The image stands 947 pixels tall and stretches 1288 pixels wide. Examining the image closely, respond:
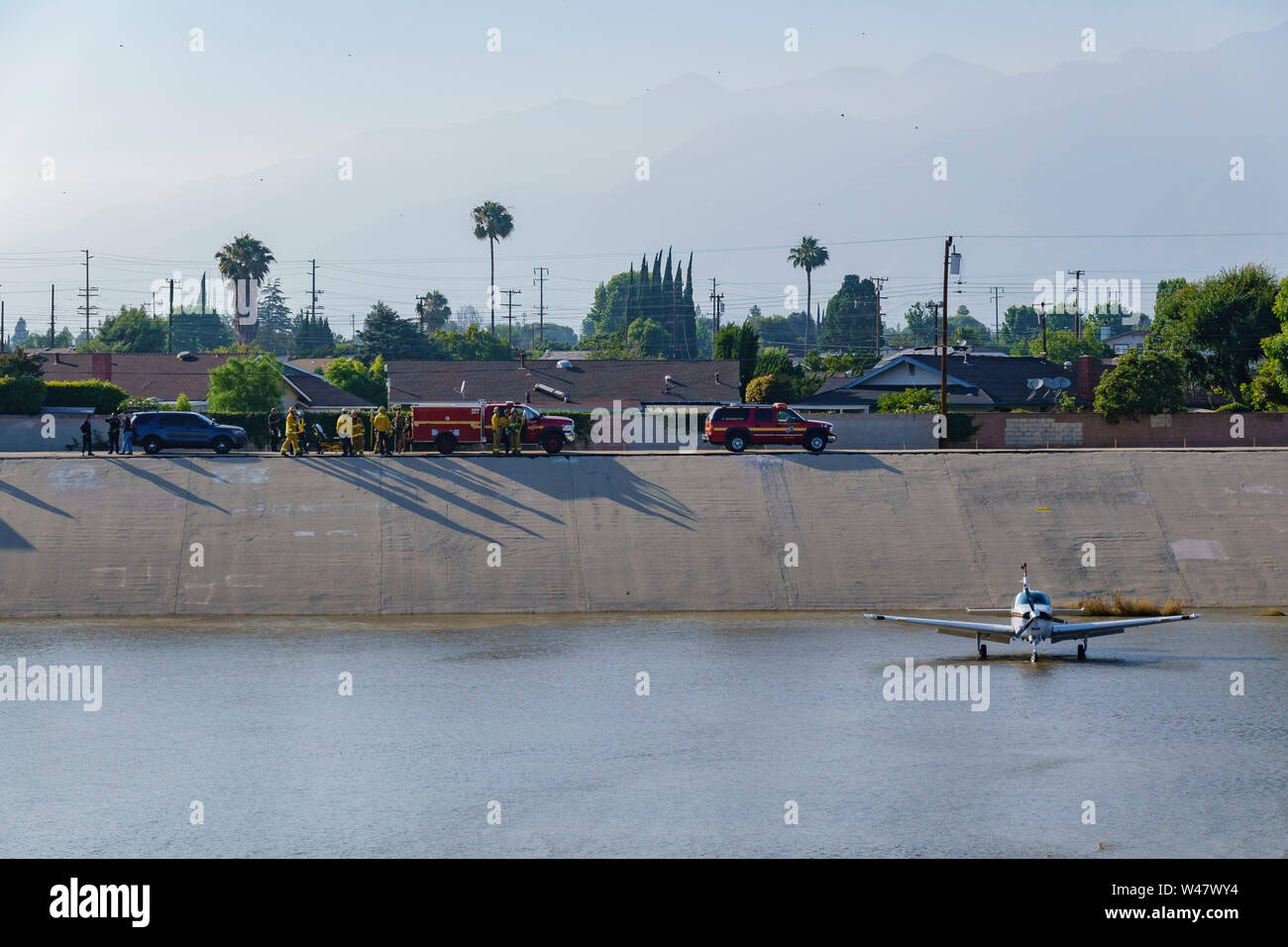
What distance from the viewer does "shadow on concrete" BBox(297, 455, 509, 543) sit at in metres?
48.2

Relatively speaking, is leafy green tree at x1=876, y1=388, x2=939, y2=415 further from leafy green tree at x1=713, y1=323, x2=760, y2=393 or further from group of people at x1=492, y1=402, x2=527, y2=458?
group of people at x1=492, y1=402, x2=527, y2=458

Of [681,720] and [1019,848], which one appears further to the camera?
[681,720]

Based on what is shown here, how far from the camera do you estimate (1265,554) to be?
47281 millimetres

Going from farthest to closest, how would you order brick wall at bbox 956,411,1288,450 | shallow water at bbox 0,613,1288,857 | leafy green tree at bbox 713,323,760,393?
leafy green tree at bbox 713,323,760,393 → brick wall at bbox 956,411,1288,450 → shallow water at bbox 0,613,1288,857

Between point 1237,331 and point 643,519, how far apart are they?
47.2m

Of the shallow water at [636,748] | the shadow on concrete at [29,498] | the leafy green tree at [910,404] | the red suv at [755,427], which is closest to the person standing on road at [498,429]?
the red suv at [755,427]

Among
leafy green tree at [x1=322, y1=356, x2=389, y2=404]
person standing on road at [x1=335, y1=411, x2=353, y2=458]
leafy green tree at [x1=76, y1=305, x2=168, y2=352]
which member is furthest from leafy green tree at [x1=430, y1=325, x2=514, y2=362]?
person standing on road at [x1=335, y1=411, x2=353, y2=458]

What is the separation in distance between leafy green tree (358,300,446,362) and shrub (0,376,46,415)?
69.7 meters

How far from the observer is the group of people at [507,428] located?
53281 millimetres

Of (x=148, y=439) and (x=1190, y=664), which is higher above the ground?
(x=148, y=439)
